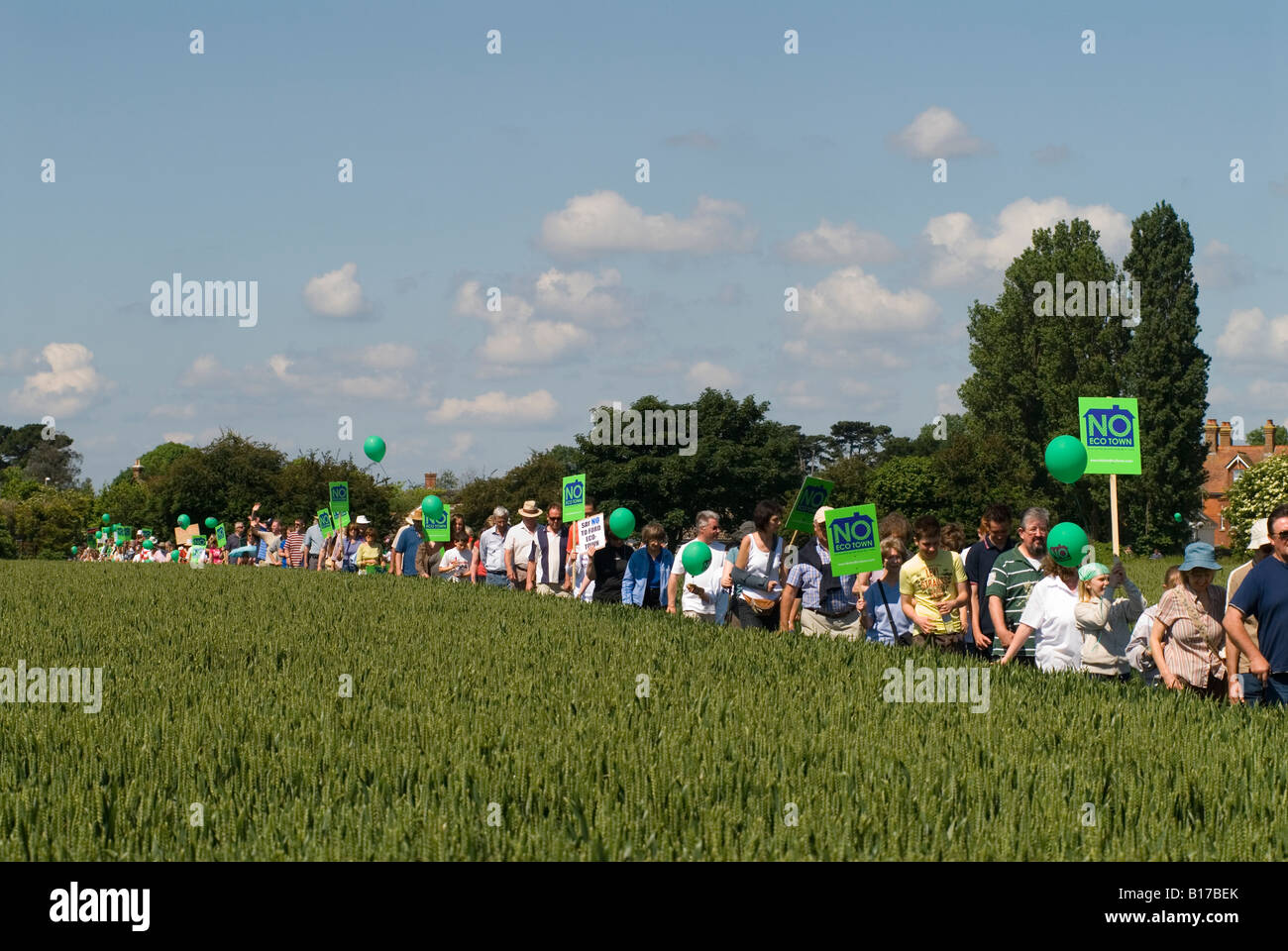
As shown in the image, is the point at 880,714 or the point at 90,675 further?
the point at 90,675

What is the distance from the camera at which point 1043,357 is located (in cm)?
6531

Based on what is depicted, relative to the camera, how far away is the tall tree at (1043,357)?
63719mm

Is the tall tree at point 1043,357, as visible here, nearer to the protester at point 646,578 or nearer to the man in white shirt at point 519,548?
the man in white shirt at point 519,548

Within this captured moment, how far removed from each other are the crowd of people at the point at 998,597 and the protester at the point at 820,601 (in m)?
0.01

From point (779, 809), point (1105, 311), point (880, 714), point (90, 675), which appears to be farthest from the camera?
point (1105, 311)

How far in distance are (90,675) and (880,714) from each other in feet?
18.4

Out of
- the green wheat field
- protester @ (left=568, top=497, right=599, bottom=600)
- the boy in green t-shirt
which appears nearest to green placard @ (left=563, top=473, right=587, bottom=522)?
protester @ (left=568, top=497, right=599, bottom=600)

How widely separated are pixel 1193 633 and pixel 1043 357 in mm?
58336

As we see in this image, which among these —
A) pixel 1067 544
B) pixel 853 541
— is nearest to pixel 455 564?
pixel 853 541

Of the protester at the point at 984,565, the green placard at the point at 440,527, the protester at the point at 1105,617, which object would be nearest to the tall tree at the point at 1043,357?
the green placard at the point at 440,527
